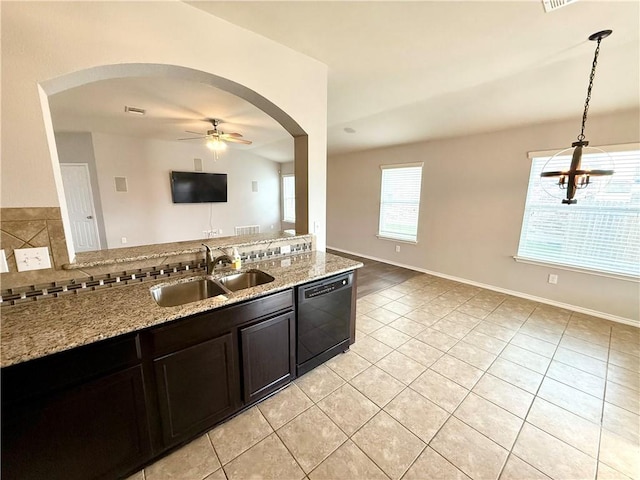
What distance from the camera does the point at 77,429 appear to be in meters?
1.16

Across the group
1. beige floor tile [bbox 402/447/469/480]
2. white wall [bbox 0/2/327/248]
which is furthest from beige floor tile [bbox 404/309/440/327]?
white wall [bbox 0/2/327/248]

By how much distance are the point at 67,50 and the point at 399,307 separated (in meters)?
3.77

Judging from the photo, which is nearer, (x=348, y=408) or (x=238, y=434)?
(x=238, y=434)

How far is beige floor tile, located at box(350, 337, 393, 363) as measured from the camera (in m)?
2.41

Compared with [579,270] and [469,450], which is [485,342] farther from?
[579,270]

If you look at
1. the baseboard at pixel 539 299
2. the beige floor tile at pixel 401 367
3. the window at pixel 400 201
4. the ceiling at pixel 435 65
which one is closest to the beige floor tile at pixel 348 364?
the beige floor tile at pixel 401 367

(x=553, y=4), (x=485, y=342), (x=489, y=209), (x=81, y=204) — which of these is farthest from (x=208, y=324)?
(x=81, y=204)

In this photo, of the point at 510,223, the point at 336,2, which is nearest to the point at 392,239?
the point at 510,223

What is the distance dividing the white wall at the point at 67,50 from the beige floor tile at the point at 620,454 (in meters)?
3.49

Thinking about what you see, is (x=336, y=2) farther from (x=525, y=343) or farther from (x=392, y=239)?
(x=392, y=239)

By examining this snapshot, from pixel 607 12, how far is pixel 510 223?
257 centimetres

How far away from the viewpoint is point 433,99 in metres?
3.15

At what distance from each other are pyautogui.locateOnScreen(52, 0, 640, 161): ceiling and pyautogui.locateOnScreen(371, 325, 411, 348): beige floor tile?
2.75 m

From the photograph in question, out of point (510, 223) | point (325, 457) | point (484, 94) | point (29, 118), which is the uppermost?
point (484, 94)
